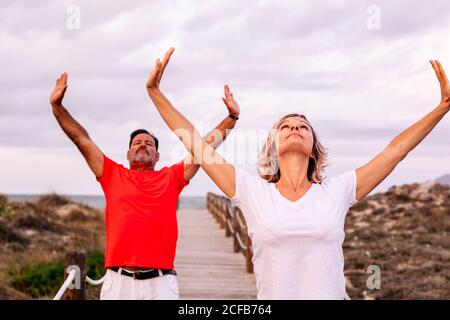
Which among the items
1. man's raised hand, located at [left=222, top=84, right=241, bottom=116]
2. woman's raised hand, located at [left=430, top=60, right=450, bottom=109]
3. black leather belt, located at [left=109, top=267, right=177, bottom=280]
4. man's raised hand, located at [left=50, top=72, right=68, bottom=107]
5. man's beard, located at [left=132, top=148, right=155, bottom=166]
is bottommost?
black leather belt, located at [left=109, top=267, right=177, bottom=280]

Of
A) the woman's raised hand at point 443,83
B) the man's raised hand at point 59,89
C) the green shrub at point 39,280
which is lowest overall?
the woman's raised hand at point 443,83

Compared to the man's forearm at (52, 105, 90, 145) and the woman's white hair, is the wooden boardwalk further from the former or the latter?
the woman's white hair

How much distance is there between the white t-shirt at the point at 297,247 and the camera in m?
3.24

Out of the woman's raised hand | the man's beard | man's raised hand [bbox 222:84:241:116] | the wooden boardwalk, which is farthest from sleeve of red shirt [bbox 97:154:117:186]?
the wooden boardwalk

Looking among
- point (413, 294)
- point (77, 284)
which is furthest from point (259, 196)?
point (413, 294)

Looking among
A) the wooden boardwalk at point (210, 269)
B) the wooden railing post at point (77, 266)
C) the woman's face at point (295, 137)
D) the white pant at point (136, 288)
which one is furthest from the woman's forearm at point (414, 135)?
the wooden boardwalk at point (210, 269)

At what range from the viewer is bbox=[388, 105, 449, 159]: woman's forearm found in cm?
354

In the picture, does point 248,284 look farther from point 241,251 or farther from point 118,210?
point 118,210

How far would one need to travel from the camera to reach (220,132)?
485 centimetres

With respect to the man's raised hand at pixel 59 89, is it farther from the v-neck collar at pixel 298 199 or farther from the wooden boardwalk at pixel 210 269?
the wooden boardwalk at pixel 210 269

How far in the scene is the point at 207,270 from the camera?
13578 millimetres

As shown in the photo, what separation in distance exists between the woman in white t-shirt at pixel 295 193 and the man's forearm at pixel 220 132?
43.8 inches
